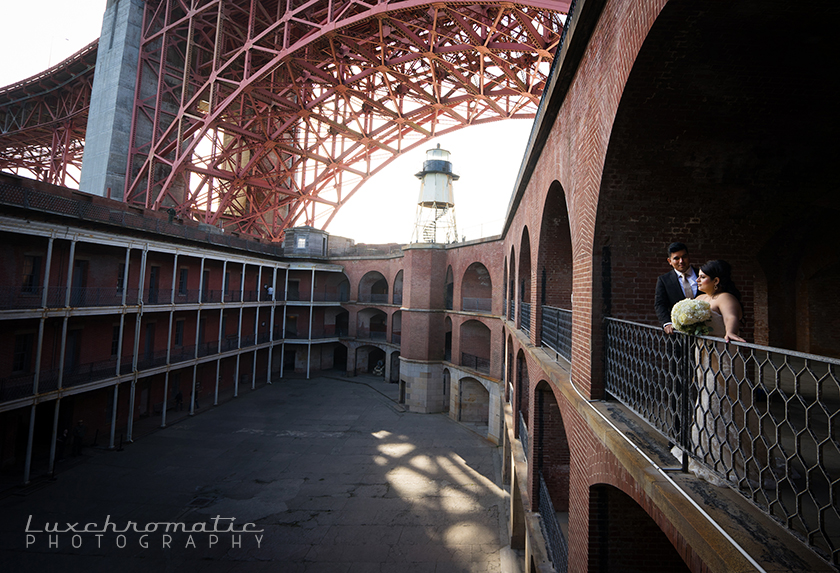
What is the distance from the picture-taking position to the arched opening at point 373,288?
28.9 m

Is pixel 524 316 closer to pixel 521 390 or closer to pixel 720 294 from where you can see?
pixel 521 390

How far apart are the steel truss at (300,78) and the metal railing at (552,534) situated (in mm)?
17270

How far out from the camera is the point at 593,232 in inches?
160

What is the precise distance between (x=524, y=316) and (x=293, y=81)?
19.8 m

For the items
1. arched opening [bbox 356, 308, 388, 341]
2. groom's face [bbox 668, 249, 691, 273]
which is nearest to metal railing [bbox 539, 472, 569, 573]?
groom's face [bbox 668, 249, 691, 273]

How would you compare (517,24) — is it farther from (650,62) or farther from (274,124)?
(650,62)

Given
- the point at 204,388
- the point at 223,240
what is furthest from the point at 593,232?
the point at 204,388

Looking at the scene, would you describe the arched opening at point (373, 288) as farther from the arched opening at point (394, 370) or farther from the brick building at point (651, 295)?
the brick building at point (651, 295)

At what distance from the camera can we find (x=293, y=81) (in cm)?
2219

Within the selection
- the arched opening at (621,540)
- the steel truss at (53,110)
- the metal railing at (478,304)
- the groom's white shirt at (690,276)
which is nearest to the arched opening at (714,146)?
the groom's white shirt at (690,276)

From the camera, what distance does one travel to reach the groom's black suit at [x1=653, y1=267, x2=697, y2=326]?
3250 millimetres

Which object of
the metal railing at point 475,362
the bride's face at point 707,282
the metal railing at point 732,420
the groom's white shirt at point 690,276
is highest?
the groom's white shirt at point 690,276

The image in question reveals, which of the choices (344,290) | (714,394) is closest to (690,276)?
(714,394)

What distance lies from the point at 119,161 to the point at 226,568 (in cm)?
2340
